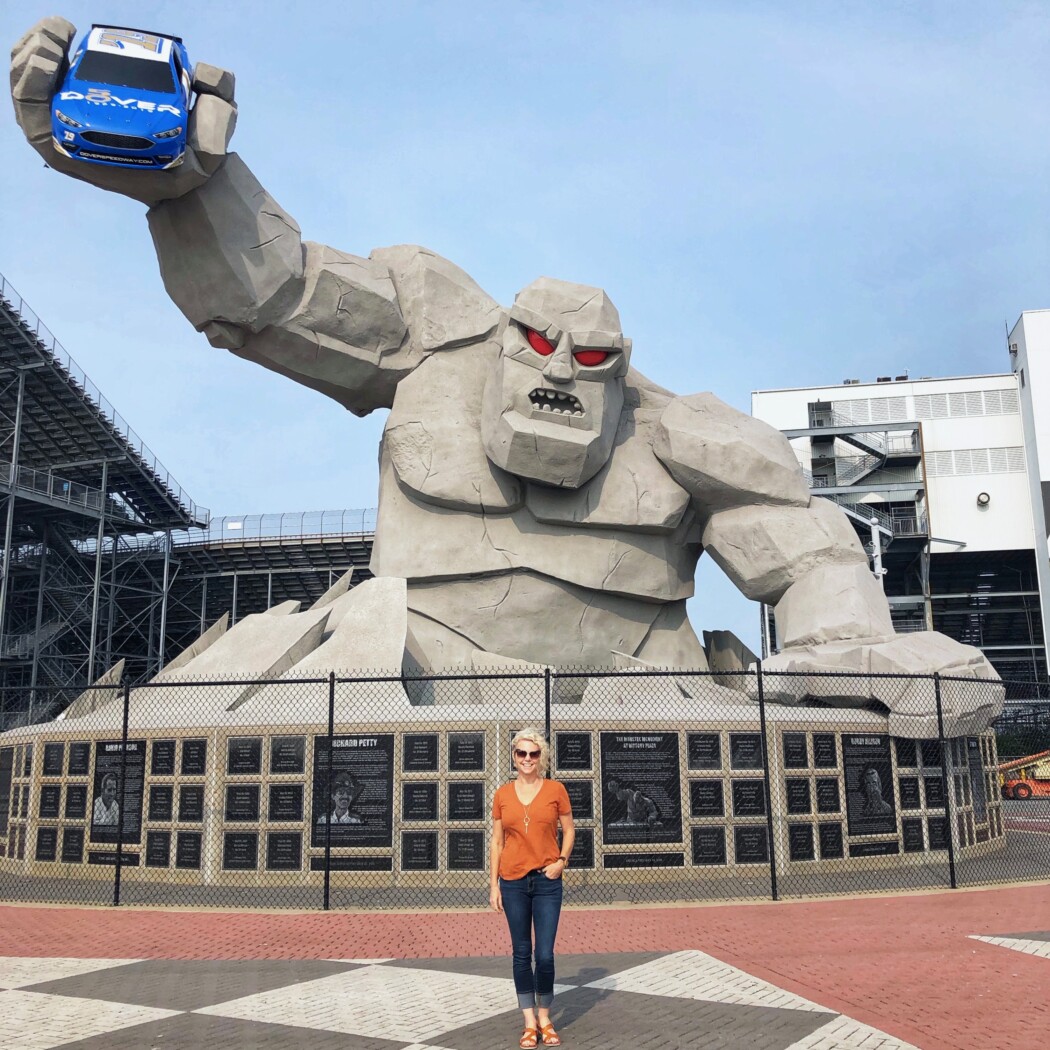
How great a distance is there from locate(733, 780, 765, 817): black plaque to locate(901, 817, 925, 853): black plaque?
1718mm

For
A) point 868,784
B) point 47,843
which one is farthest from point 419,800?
point 868,784

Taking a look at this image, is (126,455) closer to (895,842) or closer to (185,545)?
(185,545)

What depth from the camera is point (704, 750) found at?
988 cm

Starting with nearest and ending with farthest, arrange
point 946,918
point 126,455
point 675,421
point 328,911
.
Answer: point 946,918
point 328,911
point 675,421
point 126,455

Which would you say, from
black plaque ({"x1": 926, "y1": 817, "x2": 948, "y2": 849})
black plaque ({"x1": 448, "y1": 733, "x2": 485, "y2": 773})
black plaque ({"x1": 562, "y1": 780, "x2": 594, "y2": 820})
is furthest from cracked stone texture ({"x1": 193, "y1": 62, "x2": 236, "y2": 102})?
black plaque ({"x1": 926, "y1": 817, "x2": 948, "y2": 849})

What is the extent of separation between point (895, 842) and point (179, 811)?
6722 mm

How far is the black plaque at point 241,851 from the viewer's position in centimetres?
953

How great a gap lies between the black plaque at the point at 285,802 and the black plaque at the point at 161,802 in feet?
3.34

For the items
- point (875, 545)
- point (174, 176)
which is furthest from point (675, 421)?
point (875, 545)

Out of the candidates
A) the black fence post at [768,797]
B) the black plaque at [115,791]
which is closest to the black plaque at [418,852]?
the black plaque at [115,791]

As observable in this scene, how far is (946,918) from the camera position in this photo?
7953 mm

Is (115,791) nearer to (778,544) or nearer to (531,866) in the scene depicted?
(531,866)

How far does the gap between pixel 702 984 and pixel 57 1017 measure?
10.6ft

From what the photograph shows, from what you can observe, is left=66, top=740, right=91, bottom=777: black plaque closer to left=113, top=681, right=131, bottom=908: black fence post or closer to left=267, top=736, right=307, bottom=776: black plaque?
left=113, top=681, right=131, bottom=908: black fence post
